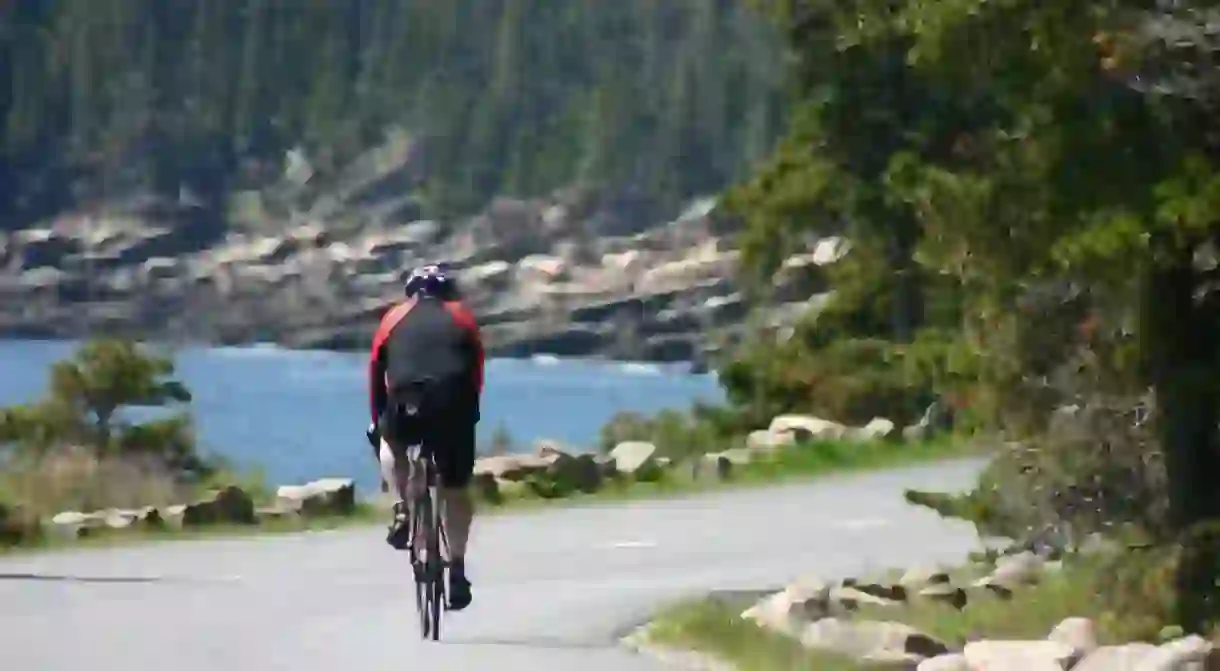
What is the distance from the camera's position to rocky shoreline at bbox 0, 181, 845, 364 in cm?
10419

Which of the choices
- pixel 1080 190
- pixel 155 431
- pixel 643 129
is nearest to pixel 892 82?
pixel 155 431

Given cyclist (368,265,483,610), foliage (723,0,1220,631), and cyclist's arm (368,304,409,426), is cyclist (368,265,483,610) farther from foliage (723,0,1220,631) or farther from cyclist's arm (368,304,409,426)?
foliage (723,0,1220,631)

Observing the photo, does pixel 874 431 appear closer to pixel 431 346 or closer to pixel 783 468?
pixel 783 468

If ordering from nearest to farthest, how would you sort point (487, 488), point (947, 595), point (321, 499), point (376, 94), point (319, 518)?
point (947, 595) < point (319, 518) < point (321, 499) < point (487, 488) < point (376, 94)

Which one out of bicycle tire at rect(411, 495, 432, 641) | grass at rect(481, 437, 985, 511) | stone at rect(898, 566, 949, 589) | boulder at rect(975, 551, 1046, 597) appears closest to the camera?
bicycle tire at rect(411, 495, 432, 641)

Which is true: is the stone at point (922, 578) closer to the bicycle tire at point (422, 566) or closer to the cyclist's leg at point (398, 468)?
the bicycle tire at point (422, 566)

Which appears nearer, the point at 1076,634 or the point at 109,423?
Answer: the point at 1076,634

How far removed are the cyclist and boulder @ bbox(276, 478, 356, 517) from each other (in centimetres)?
779

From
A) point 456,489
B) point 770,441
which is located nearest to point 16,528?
point 456,489

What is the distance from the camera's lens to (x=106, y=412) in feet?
90.9

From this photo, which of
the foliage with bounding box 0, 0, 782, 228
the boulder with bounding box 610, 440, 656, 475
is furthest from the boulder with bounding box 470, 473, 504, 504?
the foliage with bounding box 0, 0, 782, 228

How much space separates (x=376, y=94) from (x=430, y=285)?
127853 millimetres

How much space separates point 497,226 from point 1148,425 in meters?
111

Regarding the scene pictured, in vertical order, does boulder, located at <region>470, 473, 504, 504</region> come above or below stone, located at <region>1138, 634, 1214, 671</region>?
above
